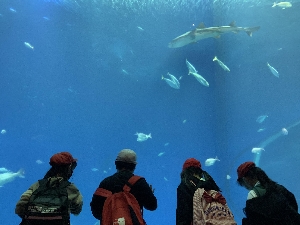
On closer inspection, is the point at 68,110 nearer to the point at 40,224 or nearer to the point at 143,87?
the point at 143,87

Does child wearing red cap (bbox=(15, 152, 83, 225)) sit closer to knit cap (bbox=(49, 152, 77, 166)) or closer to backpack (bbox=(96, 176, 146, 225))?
knit cap (bbox=(49, 152, 77, 166))

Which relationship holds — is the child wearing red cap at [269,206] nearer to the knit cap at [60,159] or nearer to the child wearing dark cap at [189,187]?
the child wearing dark cap at [189,187]

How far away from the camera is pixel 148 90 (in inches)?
512

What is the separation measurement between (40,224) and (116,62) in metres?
11.9

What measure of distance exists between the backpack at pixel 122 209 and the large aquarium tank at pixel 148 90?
749 centimetres

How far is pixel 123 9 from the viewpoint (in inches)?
504

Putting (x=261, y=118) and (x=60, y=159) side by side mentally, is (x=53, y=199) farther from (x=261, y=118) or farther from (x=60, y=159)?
(x=261, y=118)

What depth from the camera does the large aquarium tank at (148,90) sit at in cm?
1009

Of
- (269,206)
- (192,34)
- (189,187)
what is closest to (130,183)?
(189,187)

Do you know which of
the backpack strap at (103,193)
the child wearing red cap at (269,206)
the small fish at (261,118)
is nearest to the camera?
the child wearing red cap at (269,206)

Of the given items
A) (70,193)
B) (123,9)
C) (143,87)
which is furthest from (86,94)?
(70,193)

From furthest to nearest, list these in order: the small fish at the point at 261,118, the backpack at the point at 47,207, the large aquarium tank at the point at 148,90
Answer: the large aquarium tank at the point at 148,90 < the small fish at the point at 261,118 < the backpack at the point at 47,207

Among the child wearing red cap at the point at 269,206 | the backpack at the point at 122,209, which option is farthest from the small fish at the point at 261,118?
the backpack at the point at 122,209

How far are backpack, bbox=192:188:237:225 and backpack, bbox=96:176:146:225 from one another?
44cm
